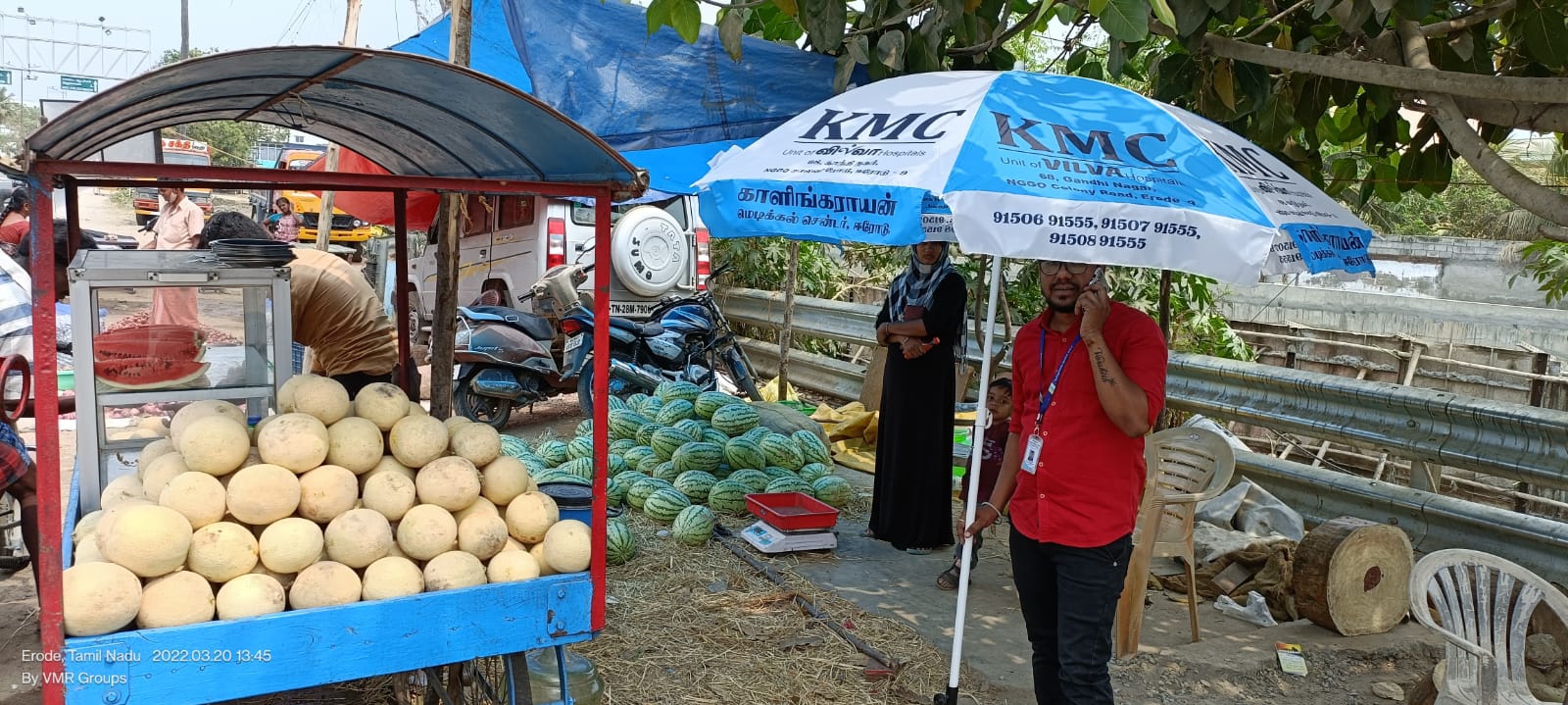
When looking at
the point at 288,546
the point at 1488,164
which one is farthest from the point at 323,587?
the point at 1488,164

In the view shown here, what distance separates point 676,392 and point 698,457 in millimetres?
1092

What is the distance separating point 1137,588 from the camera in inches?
182

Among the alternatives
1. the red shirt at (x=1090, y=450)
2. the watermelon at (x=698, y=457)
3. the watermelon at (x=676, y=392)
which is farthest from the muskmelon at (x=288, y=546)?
the watermelon at (x=676, y=392)

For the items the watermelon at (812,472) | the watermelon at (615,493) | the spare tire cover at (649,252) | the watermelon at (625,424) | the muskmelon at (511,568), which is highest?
the spare tire cover at (649,252)

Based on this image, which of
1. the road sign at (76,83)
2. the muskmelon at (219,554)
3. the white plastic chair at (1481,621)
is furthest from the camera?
the road sign at (76,83)

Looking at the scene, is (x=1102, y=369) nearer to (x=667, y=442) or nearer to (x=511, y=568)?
(x=511, y=568)

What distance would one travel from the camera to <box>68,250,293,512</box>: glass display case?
3.01m

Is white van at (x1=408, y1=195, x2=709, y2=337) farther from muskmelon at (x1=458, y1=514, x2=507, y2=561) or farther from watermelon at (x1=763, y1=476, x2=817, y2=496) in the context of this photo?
muskmelon at (x1=458, y1=514, x2=507, y2=561)

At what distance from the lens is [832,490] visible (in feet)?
22.7

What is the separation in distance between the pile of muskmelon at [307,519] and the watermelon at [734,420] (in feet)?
13.8

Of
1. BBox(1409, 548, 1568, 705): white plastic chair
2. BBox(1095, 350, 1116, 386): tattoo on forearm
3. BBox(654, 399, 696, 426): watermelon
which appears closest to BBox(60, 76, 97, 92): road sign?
BBox(654, 399, 696, 426): watermelon

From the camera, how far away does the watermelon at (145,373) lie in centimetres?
315

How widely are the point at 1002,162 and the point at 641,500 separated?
4354 mm

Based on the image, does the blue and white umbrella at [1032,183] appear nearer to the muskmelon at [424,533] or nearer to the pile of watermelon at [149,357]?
the muskmelon at [424,533]
